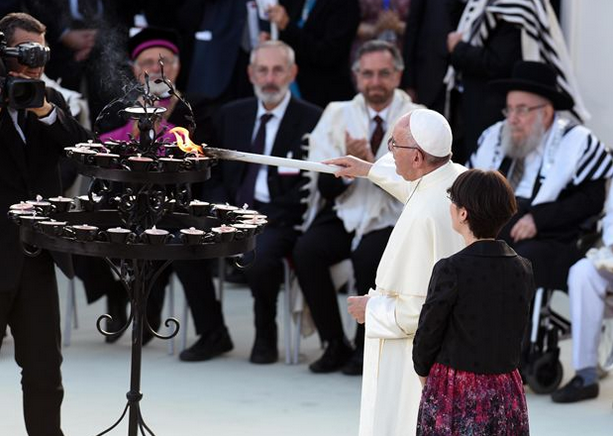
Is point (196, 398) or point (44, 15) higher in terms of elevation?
point (44, 15)

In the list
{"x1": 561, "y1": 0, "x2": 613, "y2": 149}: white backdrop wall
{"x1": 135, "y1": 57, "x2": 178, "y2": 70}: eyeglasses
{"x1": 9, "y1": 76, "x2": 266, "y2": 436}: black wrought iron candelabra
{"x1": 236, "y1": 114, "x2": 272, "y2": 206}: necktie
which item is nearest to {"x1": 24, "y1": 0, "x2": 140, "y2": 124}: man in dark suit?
{"x1": 135, "y1": 57, "x2": 178, "y2": 70}: eyeglasses

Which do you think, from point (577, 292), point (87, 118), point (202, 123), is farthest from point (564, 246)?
point (87, 118)

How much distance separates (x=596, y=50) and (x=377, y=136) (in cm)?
230

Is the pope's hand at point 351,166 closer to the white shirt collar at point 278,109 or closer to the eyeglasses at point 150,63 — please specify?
the white shirt collar at point 278,109

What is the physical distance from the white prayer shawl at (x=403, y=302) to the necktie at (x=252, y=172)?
3.18 m

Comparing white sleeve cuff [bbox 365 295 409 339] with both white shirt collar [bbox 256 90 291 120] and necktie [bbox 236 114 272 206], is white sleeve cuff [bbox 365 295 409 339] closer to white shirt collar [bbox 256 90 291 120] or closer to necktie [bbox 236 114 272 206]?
necktie [bbox 236 114 272 206]

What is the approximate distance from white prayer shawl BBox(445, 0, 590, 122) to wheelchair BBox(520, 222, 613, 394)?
5.08 feet

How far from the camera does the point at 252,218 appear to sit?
491 centimetres

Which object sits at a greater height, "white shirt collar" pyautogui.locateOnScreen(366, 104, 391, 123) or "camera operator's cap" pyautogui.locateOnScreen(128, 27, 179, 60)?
"camera operator's cap" pyautogui.locateOnScreen(128, 27, 179, 60)

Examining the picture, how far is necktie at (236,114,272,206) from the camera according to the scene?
7.99 metres

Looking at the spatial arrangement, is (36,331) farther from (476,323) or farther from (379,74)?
(379,74)

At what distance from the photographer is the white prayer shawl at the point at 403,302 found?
4719 millimetres

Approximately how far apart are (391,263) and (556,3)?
193 inches

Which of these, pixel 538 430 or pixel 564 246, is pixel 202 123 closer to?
pixel 564 246
